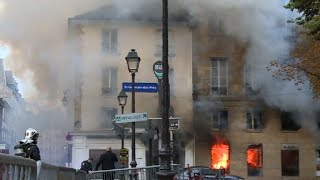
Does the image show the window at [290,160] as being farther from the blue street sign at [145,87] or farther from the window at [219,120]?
the blue street sign at [145,87]

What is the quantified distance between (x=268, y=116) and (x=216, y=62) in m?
3.72

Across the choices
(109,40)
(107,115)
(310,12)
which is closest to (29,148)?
(310,12)

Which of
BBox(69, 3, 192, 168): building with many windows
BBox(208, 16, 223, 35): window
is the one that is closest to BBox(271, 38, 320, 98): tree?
→ BBox(208, 16, 223, 35): window

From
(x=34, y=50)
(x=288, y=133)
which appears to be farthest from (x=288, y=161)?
(x=34, y=50)

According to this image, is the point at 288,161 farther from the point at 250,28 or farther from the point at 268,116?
the point at 250,28

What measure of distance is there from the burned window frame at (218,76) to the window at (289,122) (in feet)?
9.63

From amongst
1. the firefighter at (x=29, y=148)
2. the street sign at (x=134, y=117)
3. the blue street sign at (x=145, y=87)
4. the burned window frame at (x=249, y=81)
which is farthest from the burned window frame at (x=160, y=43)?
the firefighter at (x=29, y=148)

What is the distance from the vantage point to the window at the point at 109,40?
58.2 feet

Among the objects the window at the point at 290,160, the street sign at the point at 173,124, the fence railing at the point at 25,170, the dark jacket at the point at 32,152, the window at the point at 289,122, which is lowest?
the window at the point at 290,160

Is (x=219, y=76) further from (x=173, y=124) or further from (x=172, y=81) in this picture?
(x=173, y=124)

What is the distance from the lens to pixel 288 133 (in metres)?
24.5

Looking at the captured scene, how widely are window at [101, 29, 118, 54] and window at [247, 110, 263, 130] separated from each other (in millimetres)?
7596

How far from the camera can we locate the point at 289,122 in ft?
78.3

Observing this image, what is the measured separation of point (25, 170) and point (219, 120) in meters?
19.8
